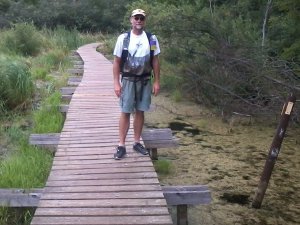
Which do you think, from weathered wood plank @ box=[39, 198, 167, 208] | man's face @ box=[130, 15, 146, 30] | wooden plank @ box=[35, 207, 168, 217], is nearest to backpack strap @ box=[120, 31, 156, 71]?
man's face @ box=[130, 15, 146, 30]

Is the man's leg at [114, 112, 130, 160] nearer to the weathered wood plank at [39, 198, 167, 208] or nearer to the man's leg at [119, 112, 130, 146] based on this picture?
the man's leg at [119, 112, 130, 146]

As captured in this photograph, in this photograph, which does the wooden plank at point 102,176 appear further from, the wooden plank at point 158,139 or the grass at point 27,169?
the wooden plank at point 158,139

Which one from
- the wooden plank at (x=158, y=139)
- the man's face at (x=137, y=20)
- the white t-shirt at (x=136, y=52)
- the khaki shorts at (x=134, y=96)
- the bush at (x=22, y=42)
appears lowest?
the bush at (x=22, y=42)

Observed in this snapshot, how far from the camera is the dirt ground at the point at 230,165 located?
5109 millimetres

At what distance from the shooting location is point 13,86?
861 cm

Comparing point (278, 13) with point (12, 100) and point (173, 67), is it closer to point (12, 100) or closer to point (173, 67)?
point (173, 67)

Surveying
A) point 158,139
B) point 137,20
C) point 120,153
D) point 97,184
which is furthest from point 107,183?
point 158,139

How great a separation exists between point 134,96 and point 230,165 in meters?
2.48

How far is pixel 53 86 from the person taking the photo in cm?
1050

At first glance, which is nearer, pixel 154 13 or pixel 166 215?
pixel 166 215

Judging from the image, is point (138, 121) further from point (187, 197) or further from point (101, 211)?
point (101, 211)

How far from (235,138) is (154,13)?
17.0 feet

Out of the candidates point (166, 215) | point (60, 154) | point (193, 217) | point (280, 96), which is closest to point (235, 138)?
point (280, 96)

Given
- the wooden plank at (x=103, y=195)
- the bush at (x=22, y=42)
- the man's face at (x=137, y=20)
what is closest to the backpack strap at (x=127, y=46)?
the man's face at (x=137, y=20)
